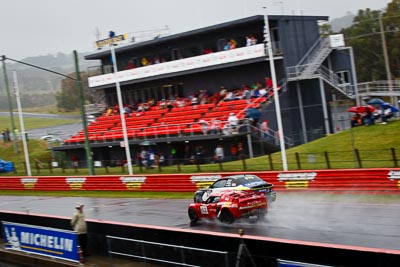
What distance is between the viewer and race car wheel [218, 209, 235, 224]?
17.8 meters

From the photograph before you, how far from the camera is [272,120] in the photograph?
4059cm

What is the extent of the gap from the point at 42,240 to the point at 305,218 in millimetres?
8296

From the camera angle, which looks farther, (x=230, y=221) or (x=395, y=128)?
(x=395, y=128)

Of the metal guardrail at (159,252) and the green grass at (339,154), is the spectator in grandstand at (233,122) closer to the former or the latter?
the green grass at (339,154)

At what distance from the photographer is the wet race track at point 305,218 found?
49.2 feet

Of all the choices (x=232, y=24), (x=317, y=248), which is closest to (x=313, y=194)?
(x=317, y=248)

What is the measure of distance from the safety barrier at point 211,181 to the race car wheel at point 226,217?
7455 millimetres

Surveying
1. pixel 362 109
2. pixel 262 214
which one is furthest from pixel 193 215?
pixel 362 109

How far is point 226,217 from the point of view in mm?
17953

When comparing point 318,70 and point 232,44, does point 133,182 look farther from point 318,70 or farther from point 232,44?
point 318,70

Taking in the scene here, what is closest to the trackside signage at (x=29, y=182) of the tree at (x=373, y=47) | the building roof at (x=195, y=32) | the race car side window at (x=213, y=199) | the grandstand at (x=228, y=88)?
the grandstand at (x=228, y=88)

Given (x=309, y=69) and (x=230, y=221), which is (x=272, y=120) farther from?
(x=230, y=221)

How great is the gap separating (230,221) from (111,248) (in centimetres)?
421

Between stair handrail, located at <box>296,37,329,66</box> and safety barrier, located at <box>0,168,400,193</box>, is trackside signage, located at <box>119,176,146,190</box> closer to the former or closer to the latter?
safety barrier, located at <box>0,168,400,193</box>
